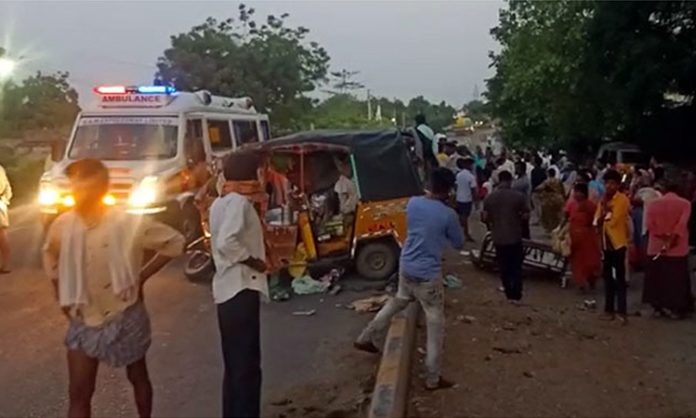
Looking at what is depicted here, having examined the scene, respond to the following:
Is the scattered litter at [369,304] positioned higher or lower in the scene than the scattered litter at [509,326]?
lower

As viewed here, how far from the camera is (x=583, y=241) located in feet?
44.6

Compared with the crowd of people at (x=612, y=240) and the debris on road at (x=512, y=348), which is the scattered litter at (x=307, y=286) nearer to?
the crowd of people at (x=612, y=240)

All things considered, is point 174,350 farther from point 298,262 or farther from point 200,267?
point 200,267

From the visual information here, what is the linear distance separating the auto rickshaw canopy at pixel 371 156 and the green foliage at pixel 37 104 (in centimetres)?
3469

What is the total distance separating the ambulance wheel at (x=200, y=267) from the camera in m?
13.3

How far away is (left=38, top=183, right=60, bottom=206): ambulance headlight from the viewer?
46.2 feet

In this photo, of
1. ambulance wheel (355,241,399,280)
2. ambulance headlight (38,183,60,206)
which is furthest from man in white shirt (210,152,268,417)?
ambulance headlight (38,183,60,206)

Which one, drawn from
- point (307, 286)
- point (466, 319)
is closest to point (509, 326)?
point (466, 319)

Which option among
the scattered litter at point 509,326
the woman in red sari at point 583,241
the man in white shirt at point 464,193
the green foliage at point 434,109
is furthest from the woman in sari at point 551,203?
the green foliage at point 434,109

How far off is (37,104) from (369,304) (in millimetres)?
42811

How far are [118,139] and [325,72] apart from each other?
33054 mm

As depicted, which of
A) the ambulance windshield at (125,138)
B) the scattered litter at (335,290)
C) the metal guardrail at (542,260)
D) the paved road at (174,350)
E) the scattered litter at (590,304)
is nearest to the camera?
the paved road at (174,350)

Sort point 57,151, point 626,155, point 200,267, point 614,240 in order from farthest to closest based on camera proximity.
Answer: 1. point 626,155
2. point 57,151
3. point 200,267
4. point 614,240

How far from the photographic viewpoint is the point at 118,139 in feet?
50.0
